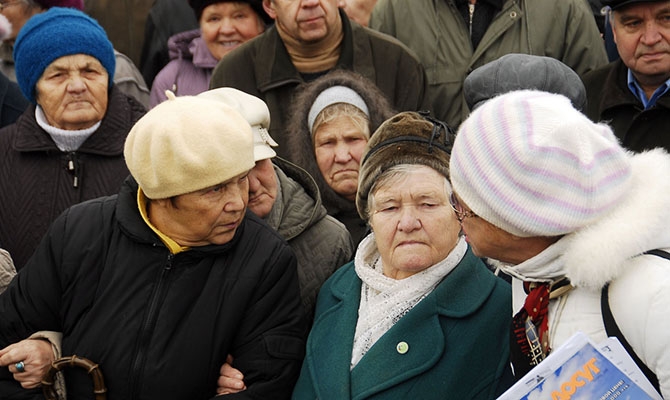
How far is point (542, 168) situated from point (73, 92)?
7.77ft

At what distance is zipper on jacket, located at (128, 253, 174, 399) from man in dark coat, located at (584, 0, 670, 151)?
86.9 inches

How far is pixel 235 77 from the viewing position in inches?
170

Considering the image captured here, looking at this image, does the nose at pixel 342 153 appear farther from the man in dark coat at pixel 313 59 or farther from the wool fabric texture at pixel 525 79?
the wool fabric texture at pixel 525 79

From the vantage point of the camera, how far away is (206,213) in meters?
2.78

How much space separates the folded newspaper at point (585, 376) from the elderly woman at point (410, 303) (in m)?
0.57

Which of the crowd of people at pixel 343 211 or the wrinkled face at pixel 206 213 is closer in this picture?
the crowd of people at pixel 343 211

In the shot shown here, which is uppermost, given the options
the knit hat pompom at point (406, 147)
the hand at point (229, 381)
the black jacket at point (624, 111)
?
the knit hat pompom at point (406, 147)

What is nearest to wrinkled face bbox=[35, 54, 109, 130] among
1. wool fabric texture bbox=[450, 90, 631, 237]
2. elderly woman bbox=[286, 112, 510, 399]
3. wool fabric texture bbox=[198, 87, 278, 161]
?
wool fabric texture bbox=[198, 87, 278, 161]

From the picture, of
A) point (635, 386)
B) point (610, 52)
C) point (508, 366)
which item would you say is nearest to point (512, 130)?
point (635, 386)

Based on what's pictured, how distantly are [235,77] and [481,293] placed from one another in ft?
6.50

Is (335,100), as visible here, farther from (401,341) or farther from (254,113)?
(401,341)

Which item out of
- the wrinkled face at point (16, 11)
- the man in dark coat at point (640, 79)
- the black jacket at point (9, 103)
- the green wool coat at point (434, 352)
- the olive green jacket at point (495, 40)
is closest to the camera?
the green wool coat at point (434, 352)

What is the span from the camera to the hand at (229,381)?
276 centimetres

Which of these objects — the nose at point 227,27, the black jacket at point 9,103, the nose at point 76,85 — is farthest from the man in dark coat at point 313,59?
the black jacket at point 9,103
